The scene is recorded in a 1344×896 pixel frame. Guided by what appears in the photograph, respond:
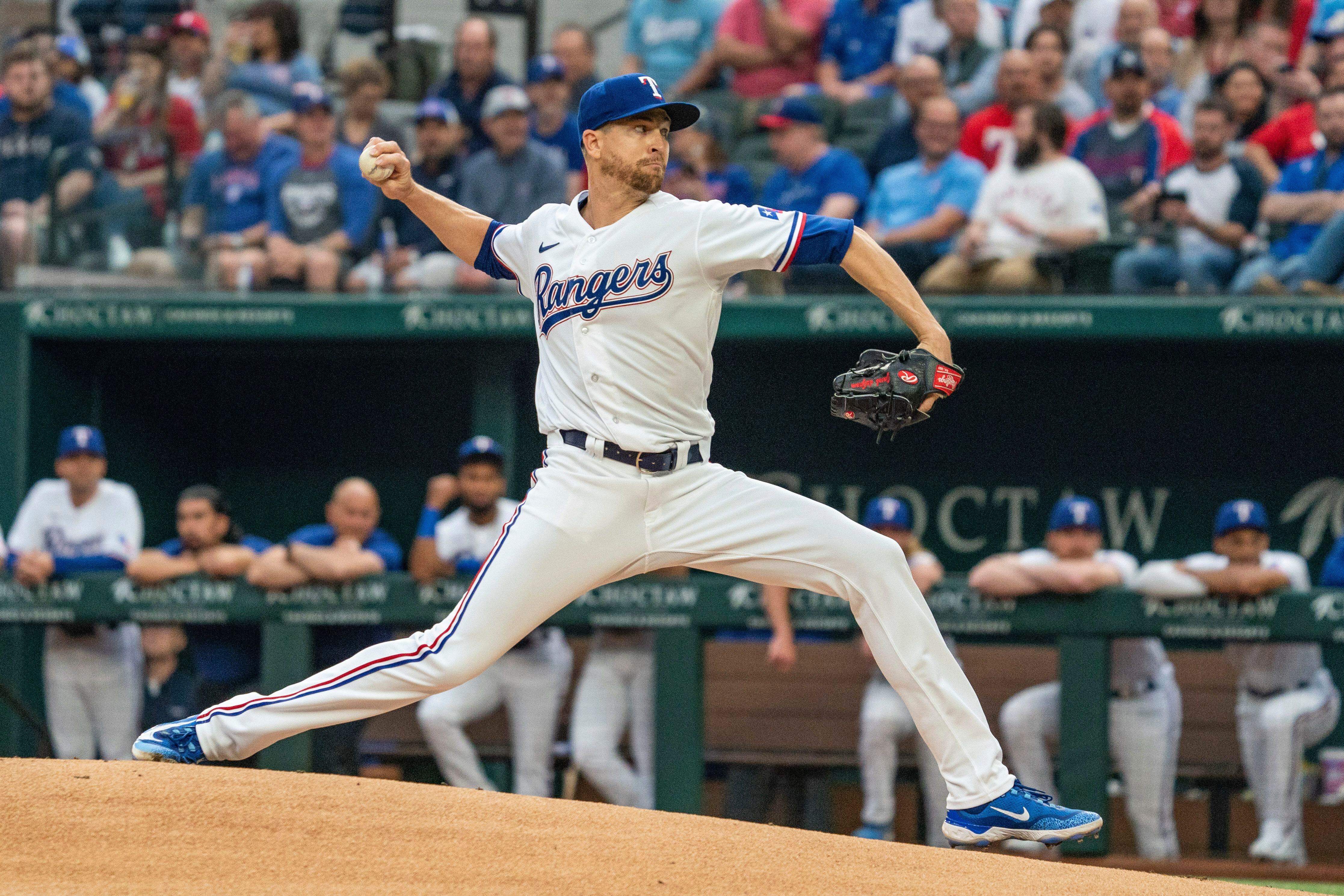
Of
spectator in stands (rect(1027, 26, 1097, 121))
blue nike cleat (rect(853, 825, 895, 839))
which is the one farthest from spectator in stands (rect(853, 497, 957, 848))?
spectator in stands (rect(1027, 26, 1097, 121))

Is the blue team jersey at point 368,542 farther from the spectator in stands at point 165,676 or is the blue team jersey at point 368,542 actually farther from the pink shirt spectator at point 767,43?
the pink shirt spectator at point 767,43

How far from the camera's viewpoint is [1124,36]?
8.16 m

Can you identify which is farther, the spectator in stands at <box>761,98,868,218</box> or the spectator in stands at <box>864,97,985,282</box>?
the spectator in stands at <box>761,98,868,218</box>

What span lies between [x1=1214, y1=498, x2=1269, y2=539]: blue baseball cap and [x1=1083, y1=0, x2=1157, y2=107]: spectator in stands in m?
2.56

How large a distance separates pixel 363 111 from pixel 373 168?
4942 mm

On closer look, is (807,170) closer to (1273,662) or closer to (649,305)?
(1273,662)

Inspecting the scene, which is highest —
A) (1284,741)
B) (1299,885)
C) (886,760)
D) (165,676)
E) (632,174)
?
(632,174)

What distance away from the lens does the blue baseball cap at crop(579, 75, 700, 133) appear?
356cm

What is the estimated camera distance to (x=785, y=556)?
140 inches

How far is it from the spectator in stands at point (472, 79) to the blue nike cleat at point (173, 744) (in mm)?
5069

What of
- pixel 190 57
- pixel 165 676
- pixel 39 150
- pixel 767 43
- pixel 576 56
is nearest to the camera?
pixel 165 676

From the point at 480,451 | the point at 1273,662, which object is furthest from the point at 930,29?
the point at 1273,662

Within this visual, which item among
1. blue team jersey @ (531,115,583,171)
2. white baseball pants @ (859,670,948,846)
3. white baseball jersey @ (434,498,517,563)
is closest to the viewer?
white baseball pants @ (859,670,948,846)

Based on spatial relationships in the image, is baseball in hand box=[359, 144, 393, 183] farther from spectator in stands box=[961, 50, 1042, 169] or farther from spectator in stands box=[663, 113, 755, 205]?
spectator in stands box=[961, 50, 1042, 169]
